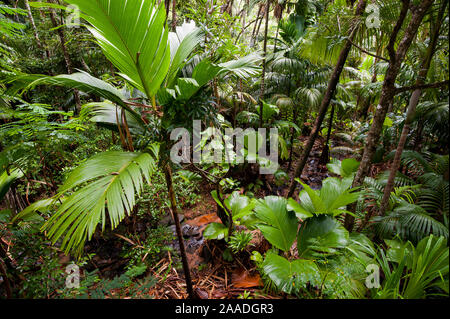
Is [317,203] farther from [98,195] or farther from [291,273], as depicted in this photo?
[98,195]

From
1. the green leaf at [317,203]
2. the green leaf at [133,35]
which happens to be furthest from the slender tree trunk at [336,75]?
the green leaf at [133,35]

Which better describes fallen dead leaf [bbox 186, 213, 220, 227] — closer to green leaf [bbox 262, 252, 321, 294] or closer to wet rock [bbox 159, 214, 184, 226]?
wet rock [bbox 159, 214, 184, 226]

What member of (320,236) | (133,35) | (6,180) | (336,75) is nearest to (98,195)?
(133,35)

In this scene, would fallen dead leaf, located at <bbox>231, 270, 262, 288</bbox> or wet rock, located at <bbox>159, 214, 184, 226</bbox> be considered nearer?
fallen dead leaf, located at <bbox>231, 270, 262, 288</bbox>

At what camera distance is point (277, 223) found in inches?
72.3

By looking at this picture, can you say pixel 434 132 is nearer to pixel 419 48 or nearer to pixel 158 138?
pixel 419 48

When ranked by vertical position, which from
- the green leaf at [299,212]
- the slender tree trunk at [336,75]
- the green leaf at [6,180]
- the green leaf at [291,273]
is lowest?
the green leaf at [291,273]

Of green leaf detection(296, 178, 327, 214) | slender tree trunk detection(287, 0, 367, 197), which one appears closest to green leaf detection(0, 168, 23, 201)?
green leaf detection(296, 178, 327, 214)

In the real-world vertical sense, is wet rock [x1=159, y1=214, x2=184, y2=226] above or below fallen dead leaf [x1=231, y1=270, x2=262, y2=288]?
below

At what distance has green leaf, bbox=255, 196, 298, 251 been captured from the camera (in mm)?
1728

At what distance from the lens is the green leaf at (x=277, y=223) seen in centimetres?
173

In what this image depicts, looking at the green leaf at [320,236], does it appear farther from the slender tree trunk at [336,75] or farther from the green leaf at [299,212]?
the slender tree trunk at [336,75]
